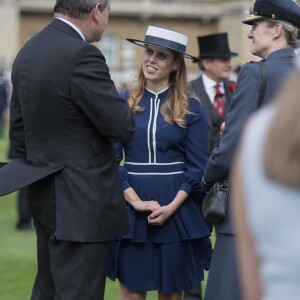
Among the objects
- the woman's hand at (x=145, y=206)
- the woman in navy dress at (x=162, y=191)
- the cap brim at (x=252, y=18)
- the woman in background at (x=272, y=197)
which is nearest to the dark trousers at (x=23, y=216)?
the woman in navy dress at (x=162, y=191)

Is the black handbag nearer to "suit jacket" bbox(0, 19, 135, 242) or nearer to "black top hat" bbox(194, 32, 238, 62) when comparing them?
"suit jacket" bbox(0, 19, 135, 242)

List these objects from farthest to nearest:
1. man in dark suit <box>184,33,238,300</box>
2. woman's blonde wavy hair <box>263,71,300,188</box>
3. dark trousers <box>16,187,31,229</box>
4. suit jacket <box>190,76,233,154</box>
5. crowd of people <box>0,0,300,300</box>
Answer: dark trousers <box>16,187,31,229</box>
man in dark suit <box>184,33,238,300</box>
suit jacket <box>190,76,233,154</box>
crowd of people <box>0,0,300,300</box>
woman's blonde wavy hair <box>263,71,300,188</box>

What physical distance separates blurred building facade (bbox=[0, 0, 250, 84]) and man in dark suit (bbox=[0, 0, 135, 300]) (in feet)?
143

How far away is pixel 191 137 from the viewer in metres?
4.74

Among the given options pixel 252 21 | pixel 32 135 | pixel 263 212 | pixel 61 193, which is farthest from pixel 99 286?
pixel 263 212

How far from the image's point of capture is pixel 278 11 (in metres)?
3.91

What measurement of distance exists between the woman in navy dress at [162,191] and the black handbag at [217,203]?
674mm

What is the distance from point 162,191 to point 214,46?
3034mm

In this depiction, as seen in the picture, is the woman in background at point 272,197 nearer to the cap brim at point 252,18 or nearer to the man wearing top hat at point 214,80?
the cap brim at point 252,18

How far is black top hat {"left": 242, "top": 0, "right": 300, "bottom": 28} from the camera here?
12.8 ft

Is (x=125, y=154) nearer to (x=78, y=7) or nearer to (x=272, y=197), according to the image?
(x=78, y=7)

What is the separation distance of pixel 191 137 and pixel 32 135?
1083 millimetres

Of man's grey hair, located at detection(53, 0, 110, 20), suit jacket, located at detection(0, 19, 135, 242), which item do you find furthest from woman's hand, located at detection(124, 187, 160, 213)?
man's grey hair, located at detection(53, 0, 110, 20)

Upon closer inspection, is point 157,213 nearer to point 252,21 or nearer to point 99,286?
point 99,286
